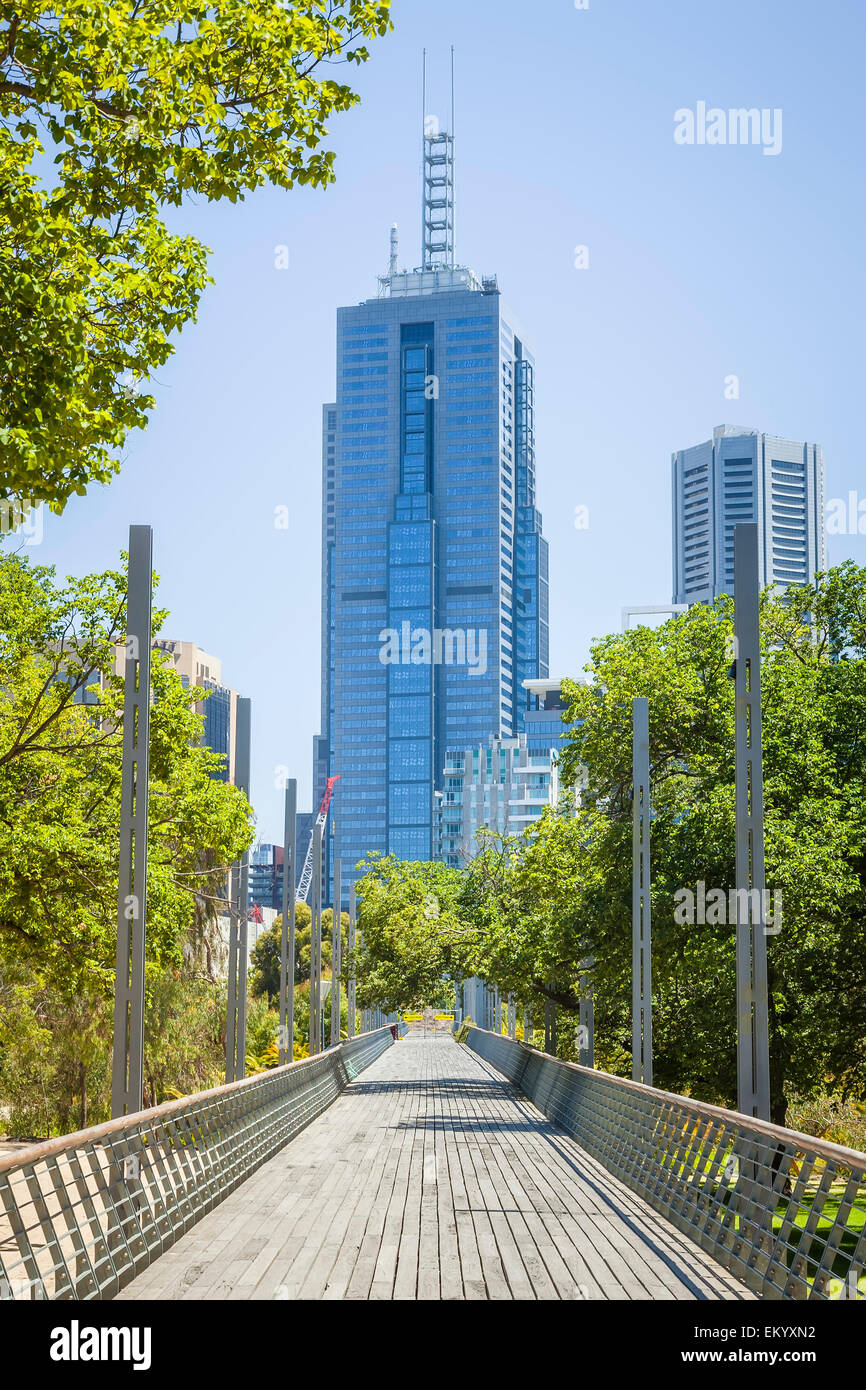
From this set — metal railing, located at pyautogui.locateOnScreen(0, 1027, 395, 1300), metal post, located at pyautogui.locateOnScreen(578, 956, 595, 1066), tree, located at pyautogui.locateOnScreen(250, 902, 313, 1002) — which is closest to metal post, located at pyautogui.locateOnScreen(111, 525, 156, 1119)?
metal railing, located at pyautogui.locateOnScreen(0, 1027, 395, 1300)

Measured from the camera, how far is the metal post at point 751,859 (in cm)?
1391

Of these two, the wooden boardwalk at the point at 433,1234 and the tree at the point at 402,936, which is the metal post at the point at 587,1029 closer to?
the wooden boardwalk at the point at 433,1234

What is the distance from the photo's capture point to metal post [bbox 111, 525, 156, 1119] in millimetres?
12625

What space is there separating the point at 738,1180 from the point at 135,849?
19.1ft

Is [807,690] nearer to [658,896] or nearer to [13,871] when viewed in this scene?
[658,896]

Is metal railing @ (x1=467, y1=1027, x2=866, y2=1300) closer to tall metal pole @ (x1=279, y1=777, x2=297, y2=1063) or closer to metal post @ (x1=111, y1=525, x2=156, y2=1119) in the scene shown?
metal post @ (x1=111, y1=525, x2=156, y2=1119)

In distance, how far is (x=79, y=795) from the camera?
77.6 ft

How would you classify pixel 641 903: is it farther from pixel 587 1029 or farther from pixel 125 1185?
pixel 125 1185

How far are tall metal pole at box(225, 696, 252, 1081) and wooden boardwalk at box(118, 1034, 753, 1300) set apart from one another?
5196 millimetres

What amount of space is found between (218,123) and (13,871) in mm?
12516

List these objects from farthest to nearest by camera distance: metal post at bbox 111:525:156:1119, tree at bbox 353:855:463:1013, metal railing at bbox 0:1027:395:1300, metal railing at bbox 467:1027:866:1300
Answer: tree at bbox 353:855:463:1013
metal post at bbox 111:525:156:1119
metal railing at bbox 467:1027:866:1300
metal railing at bbox 0:1027:395:1300

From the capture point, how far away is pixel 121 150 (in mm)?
11875

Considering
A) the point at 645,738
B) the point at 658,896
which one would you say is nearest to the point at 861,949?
the point at 658,896

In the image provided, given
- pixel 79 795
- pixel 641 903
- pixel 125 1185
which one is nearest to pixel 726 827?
pixel 641 903
